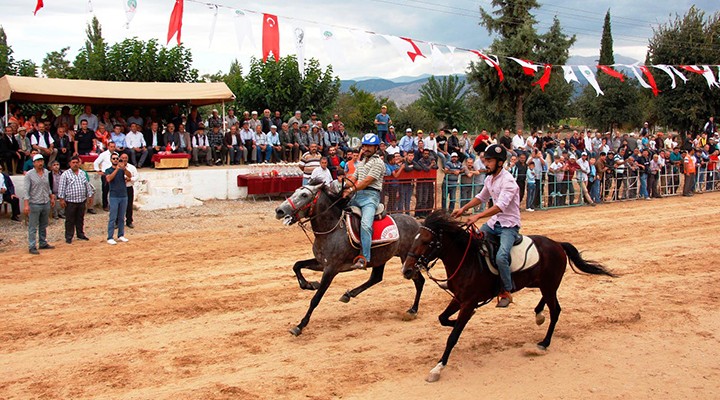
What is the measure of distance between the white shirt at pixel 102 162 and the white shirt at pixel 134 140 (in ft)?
7.04

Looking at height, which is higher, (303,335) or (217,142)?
(217,142)

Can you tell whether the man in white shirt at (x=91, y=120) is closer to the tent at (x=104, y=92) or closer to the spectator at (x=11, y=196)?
the tent at (x=104, y=92)

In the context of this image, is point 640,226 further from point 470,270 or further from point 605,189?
point 470,270

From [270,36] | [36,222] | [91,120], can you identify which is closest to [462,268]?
[36,222]

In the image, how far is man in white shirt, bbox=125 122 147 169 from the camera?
63.2 feet

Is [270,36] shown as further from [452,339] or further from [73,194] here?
[452,339]

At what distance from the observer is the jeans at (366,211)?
28.9ft

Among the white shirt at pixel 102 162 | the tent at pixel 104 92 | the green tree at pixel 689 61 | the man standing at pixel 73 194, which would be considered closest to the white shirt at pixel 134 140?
the tent at pixel 104 92

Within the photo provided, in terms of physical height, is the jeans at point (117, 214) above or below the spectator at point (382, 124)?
below

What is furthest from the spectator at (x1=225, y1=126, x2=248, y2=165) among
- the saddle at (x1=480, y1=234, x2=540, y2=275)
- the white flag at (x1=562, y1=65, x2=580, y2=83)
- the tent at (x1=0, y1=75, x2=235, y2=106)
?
the saddle at (x1=480, y1=234, x2=540, y2=275)

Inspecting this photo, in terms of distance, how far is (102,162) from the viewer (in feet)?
56.3

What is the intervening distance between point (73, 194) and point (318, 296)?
827cm

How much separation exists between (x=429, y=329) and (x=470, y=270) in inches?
65.5

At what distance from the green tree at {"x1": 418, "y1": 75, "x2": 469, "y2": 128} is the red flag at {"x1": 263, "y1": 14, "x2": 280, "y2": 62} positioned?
37124mm
